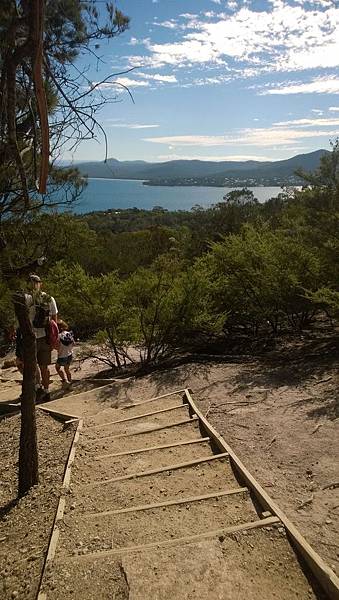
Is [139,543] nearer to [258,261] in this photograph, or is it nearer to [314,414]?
[314,414]

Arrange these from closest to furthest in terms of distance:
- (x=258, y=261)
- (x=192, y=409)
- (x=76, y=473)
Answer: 1. (x=76, y=473)
2. (x=192, y=409)
3. (x=258, y=261)

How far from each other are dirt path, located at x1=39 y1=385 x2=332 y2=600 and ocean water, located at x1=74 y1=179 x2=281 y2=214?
265cm

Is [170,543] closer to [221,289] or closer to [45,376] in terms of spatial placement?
[45,376]

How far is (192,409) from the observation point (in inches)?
249

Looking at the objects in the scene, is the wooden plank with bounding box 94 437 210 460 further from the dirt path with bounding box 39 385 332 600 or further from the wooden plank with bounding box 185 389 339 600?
the wooden plank with bounding box 185 389 339 600

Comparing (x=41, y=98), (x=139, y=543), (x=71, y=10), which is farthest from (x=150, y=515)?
(x=71, y=10)

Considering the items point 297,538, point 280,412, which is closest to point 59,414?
point 280,412

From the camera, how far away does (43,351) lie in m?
7.45

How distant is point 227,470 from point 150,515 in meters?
1.00

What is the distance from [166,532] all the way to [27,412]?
2.11 metres

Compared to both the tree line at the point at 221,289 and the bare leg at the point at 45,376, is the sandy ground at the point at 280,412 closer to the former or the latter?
the bare leg at the point at 45,376

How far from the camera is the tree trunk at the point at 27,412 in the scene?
15.8ft

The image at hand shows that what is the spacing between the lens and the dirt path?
2852mm

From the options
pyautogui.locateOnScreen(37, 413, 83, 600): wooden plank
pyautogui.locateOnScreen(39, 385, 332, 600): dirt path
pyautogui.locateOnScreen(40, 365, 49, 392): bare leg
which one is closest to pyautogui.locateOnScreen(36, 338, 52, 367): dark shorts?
A: pyautogui.locateOnScreen(40, 365, 49, 392): bare leg
